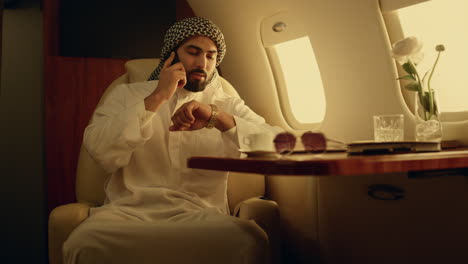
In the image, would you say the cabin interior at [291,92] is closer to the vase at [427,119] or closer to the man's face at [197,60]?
the vase at [427,119]

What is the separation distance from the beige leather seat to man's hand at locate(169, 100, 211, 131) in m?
0.43

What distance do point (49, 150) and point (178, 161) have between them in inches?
39.0

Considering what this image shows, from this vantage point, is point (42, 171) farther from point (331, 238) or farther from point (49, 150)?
point (331, 238)

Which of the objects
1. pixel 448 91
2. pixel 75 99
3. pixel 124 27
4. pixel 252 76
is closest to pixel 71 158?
pixel 75 99

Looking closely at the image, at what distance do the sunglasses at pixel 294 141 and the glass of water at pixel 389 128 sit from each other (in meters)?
0.53

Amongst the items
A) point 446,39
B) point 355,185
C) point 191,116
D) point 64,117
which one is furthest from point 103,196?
point 446,39

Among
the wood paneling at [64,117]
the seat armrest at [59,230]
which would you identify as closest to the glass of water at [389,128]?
the seat armrest at [59,230]

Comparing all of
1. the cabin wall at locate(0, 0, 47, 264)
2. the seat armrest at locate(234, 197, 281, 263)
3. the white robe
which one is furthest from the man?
the cabin wall at locate(0, 0, 47, 264)

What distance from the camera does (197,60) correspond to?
222 centimetres

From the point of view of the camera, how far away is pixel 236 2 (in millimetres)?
2861

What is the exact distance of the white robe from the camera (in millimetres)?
1704

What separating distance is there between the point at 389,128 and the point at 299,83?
3.97ft

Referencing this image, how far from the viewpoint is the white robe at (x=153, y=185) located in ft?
5.59

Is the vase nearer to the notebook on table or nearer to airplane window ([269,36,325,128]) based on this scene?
the notebook on table
